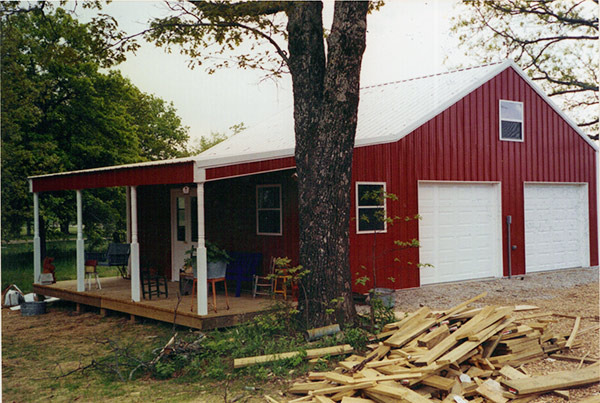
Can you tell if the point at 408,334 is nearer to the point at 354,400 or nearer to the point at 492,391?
the point at 492,391

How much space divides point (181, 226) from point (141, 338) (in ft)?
14.2

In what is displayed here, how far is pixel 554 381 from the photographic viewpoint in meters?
5.39

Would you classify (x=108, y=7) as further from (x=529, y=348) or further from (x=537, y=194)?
(x=537, y=194)

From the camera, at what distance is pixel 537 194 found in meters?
14.2

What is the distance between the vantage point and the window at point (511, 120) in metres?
13.5

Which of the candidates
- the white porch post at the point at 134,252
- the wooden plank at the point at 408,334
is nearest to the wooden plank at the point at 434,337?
the wooden plank at the point at 408,334

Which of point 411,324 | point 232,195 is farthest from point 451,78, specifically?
point 411,324

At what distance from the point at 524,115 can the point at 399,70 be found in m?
3.92

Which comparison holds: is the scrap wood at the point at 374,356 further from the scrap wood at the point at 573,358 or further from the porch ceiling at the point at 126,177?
the porch ceiling at the point at 126,177

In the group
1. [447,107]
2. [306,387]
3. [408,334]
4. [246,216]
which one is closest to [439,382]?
[408,334]

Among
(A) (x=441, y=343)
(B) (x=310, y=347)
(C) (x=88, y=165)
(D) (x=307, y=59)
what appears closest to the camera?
(A) (x=441, y=343)

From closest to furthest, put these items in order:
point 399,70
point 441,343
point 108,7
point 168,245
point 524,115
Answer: point 441,343, point 108,7, point 168,245, point 524,115, point 399,70

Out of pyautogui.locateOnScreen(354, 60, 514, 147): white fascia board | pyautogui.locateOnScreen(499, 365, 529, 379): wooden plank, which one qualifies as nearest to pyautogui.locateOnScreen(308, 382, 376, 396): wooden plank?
pyautogui.locateOnScreen(499, 365, 529, 379): wooden plank

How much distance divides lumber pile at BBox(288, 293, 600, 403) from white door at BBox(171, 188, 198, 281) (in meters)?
6.14
